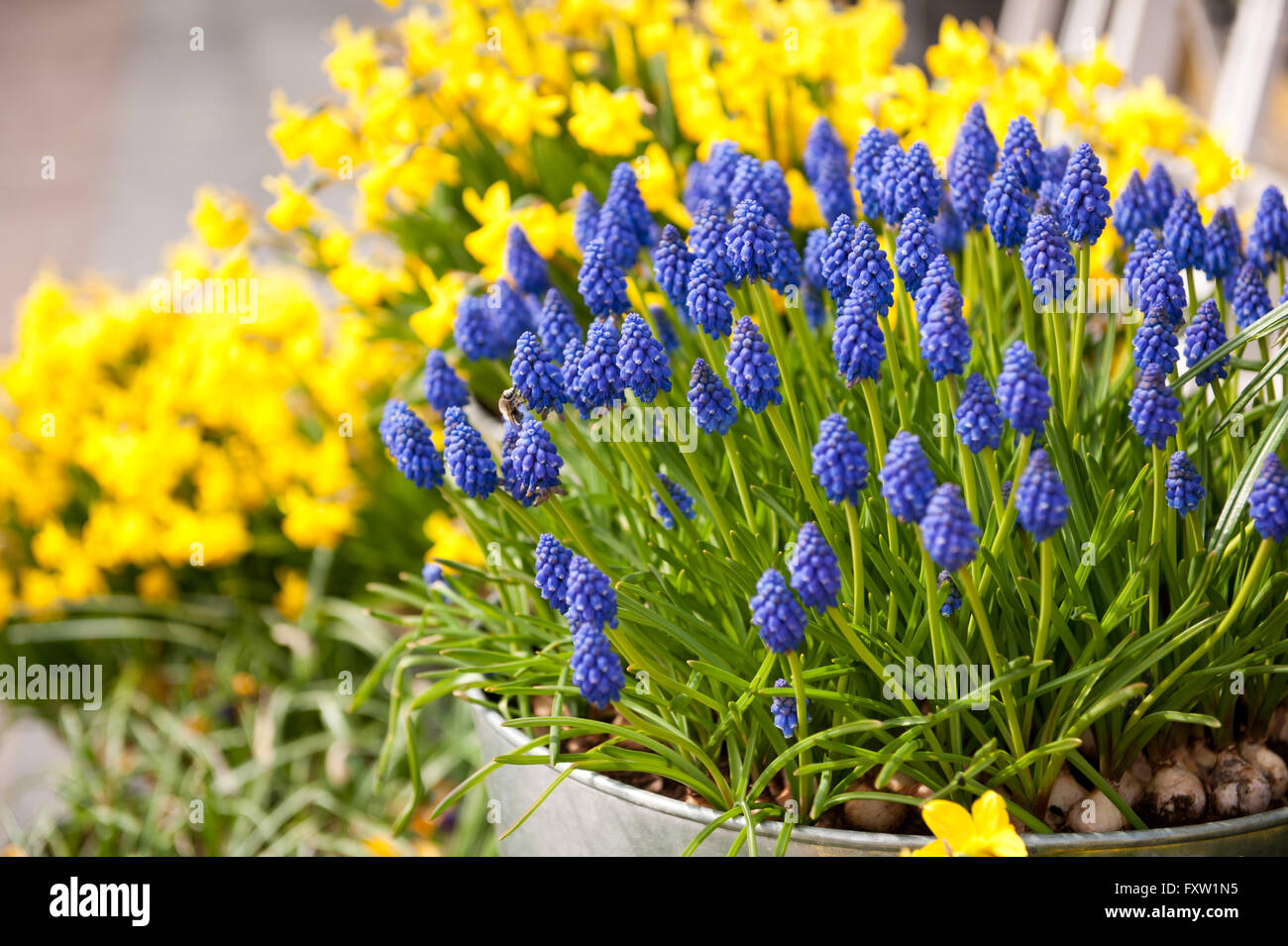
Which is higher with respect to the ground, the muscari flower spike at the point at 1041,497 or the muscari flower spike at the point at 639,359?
the muscari flower spike at the point at 639,359

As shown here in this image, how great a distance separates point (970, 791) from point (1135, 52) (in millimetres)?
2204

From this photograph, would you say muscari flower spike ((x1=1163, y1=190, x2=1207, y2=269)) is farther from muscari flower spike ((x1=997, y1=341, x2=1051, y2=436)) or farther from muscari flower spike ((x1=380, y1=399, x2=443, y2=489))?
muscari flower spike ((x1=380, y1=399, x2=443, y2=489))

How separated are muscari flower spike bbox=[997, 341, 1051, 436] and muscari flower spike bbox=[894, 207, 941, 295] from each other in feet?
0.42

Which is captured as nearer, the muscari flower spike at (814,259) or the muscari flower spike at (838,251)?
the muscari flower spike at (838,251)

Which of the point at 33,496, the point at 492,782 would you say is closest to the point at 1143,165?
the point at 492,782

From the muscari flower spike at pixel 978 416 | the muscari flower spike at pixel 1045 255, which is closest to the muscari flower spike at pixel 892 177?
the muscari flower spike at pixel 1045 255

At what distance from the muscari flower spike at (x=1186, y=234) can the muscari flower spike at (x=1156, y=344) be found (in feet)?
0.53

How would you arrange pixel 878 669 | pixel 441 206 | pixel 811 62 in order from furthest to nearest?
pixel 441 206, pixel 811 62, pixel 878 669

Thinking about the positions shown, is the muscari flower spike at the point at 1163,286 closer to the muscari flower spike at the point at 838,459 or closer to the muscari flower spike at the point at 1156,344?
the muscari flower spike at the point at 1156,344

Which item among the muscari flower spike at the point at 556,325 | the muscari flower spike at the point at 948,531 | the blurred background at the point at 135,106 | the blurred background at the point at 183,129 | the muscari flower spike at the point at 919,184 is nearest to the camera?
the muscari flower spike at the point at 948,531

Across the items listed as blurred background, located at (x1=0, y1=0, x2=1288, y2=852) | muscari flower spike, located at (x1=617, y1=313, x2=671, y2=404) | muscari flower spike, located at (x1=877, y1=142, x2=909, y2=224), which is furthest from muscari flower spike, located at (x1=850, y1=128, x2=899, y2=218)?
blurred background, located at (x1=0, y1=0, x2=1288, y2=852)

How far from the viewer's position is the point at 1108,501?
0.75 m

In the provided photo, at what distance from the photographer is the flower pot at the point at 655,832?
67cm

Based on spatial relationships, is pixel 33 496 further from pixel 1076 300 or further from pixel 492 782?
pixel 1076 300
